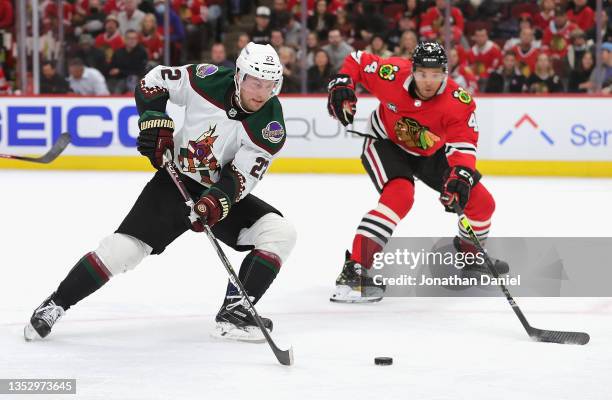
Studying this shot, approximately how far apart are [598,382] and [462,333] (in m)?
0.77

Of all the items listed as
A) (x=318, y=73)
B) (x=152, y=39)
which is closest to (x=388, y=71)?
(x=318, y=73)

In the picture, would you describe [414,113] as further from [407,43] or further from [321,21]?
[321,21]

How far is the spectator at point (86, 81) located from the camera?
33.2ft

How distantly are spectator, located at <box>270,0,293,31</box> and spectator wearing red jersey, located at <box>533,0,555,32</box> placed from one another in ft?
7.05

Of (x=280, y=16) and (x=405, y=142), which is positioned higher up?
(x=405, y=142)

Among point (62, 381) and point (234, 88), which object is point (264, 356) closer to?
point (62, 381)

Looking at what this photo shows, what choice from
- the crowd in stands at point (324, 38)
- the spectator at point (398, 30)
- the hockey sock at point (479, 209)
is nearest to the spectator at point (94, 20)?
the crowd in stands at point (324, 38)

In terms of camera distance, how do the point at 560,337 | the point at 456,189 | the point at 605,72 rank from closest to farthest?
the point at 560,337 → the point at 456,189 → the point at 605,72

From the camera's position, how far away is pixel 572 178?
9.19 m

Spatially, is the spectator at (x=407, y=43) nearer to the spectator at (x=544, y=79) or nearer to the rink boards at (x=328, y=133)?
the rink boards at (x=328, y=133)

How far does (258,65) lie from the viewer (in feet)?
11.8

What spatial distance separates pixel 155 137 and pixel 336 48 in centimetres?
654

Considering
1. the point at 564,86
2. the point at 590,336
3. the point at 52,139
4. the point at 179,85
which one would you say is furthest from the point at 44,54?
the point at 590,336

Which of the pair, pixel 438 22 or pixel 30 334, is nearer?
pixel 30 334
